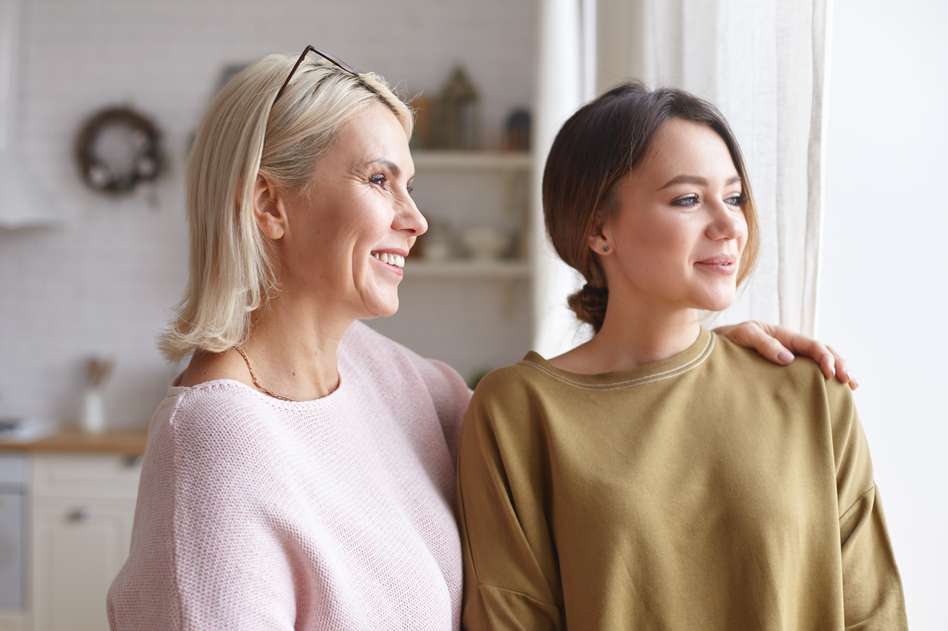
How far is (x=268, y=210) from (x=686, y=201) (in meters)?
0.56

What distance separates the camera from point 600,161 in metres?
1.38

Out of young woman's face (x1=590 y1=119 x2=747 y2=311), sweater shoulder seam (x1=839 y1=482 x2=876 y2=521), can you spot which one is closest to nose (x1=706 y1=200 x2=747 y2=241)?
young woman's face (x1=590 y1=119 x2=747 y2=311)

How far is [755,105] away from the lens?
4.83 feet

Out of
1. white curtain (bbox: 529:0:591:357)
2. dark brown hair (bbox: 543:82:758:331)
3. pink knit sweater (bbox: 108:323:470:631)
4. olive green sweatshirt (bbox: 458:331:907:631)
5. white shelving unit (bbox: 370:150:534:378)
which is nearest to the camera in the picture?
pink knit sweater (bbox: 108:323:470:631)

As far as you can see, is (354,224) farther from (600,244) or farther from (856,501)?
(856,501)

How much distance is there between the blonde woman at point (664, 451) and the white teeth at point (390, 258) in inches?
8.4

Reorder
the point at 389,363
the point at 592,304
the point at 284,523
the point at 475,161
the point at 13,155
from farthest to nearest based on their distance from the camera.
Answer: the point at 13,155 → the point at 475,161 → the point at 389,363 → the point at 592,304 → the point at 284,523

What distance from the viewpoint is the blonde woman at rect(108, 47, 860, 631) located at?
3.75 ft

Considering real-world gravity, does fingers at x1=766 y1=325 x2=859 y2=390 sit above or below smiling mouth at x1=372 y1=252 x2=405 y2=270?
below

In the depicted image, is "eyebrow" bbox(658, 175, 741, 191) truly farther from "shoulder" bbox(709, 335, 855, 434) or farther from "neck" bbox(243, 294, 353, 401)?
"neck" bbox(243, 294, 353, 401)

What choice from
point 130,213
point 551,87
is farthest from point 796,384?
point 130,213

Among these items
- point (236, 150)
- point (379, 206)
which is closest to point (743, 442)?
point (379, 206)

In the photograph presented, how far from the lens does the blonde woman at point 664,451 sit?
4.09 ft

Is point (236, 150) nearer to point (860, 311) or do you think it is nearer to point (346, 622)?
point (346, 622)
